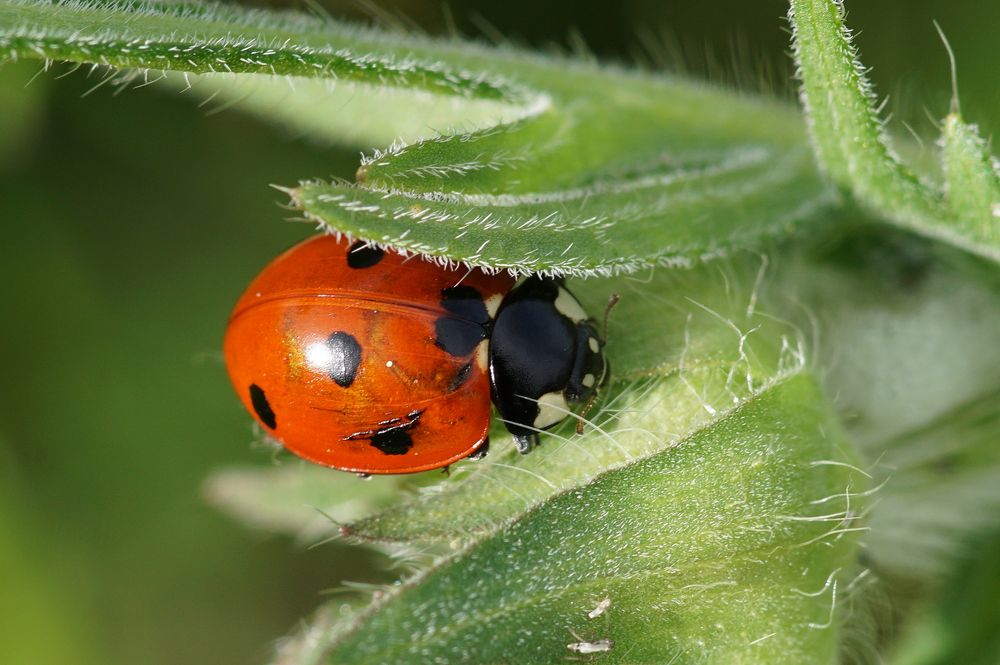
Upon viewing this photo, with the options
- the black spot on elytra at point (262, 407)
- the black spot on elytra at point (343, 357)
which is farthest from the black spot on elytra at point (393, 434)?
the black spot on elytra at point (262, 407)

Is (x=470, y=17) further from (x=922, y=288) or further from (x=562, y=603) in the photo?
(x=562, y=603)

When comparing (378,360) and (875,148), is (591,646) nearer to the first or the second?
(378,360)

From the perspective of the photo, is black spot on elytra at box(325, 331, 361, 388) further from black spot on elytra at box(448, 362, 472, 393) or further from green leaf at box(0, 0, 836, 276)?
green leaf at box(0, 0, 836, 276)

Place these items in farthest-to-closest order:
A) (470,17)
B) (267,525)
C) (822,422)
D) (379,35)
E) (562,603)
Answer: (470,17)
(267,525)
(379,35)
(822,422)
(562,603)

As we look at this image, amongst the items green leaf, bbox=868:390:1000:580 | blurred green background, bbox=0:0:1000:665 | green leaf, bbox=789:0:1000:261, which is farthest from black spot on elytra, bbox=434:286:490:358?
blurred green background, bbox=0:0:1000:665

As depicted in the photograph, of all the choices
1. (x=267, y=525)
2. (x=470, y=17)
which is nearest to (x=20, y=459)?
(x=267, y=525)

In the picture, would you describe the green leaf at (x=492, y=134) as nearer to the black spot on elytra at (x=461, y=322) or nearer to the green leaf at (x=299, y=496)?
the black spot on elytra at (x=461, y=322)

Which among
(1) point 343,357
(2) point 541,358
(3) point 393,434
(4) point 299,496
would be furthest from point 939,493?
(4) point 299,496
